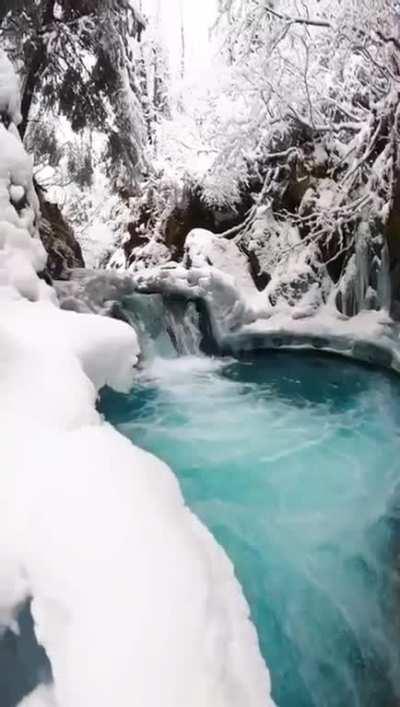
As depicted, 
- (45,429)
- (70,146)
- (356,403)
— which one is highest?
(70,146)

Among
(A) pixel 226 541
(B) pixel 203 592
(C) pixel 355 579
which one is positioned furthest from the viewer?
(A) pixel 226 541

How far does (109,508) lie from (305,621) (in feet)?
4.44

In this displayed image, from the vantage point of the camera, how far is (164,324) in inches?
304

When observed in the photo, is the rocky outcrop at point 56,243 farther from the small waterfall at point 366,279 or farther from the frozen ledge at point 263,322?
the small waterfall at point 366,279

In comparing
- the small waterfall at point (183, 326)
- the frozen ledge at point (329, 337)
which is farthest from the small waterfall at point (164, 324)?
the frozen ledge at point (329, 337)

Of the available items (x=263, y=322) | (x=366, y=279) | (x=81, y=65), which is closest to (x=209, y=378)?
(x=263, y=322)

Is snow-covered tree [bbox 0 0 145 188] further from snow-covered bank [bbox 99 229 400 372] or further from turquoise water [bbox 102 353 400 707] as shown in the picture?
turquoise water [bbox 102 353 400 707]

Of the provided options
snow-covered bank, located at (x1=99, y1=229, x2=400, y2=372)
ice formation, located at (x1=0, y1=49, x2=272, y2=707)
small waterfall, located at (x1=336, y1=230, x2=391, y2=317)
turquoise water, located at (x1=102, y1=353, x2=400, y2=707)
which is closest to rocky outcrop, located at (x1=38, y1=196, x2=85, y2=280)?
snow-covered bank, located at (x1=99, y1=229, x2=400, y2=372)

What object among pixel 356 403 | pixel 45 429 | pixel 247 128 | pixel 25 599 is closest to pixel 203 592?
pixel 25 599

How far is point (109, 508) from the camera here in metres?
2.09

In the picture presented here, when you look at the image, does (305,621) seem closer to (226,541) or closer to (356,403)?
(226,541)

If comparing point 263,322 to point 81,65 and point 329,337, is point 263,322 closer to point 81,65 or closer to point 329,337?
point 329,337

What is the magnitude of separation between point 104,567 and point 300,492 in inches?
98.9

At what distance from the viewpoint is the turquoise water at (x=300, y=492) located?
2564 millimetres
